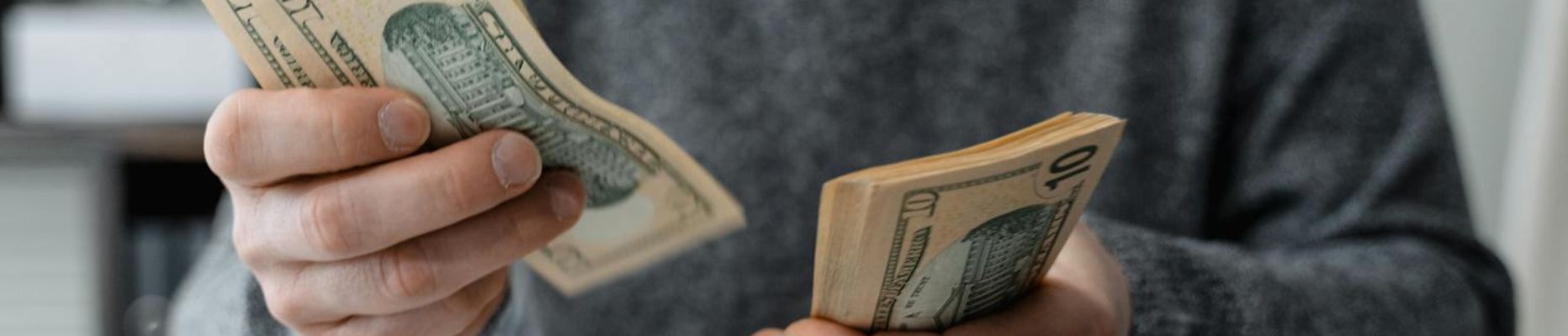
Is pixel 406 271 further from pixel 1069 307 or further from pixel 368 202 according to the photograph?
pixel 1069 307

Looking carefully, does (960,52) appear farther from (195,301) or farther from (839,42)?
(195,301)

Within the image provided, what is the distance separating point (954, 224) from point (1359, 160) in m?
0.42

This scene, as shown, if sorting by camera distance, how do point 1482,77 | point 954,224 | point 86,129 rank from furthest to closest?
point 86,129
point 1482,77
point 954,224

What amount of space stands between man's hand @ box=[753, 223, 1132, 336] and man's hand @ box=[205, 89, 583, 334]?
99 mm

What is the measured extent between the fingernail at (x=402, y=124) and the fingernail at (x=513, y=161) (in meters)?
0.02

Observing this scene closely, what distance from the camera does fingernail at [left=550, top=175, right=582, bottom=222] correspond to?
1.54 feet

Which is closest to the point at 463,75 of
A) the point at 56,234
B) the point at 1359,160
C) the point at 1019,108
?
the point at 1019,108

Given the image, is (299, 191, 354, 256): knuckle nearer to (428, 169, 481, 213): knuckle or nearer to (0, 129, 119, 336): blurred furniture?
(428, 169, 481, 213): knuckle

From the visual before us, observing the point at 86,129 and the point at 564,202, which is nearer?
the point at 564,202

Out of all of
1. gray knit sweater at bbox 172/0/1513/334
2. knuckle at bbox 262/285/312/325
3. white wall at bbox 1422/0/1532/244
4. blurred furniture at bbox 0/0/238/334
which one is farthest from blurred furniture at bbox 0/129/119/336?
white wall at bbox 1422/0/1532/244

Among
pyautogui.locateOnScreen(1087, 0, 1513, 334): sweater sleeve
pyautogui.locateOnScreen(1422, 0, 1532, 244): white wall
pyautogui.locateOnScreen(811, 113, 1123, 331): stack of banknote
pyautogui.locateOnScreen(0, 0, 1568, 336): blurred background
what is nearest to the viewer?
pyautogui.locateOnScreen(811, 113, 1123, 331): stack of banknote

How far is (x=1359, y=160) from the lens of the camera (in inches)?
28.7

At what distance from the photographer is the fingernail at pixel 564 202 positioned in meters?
0.47

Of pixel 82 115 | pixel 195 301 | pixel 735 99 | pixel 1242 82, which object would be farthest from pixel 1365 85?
pixel 82 115
